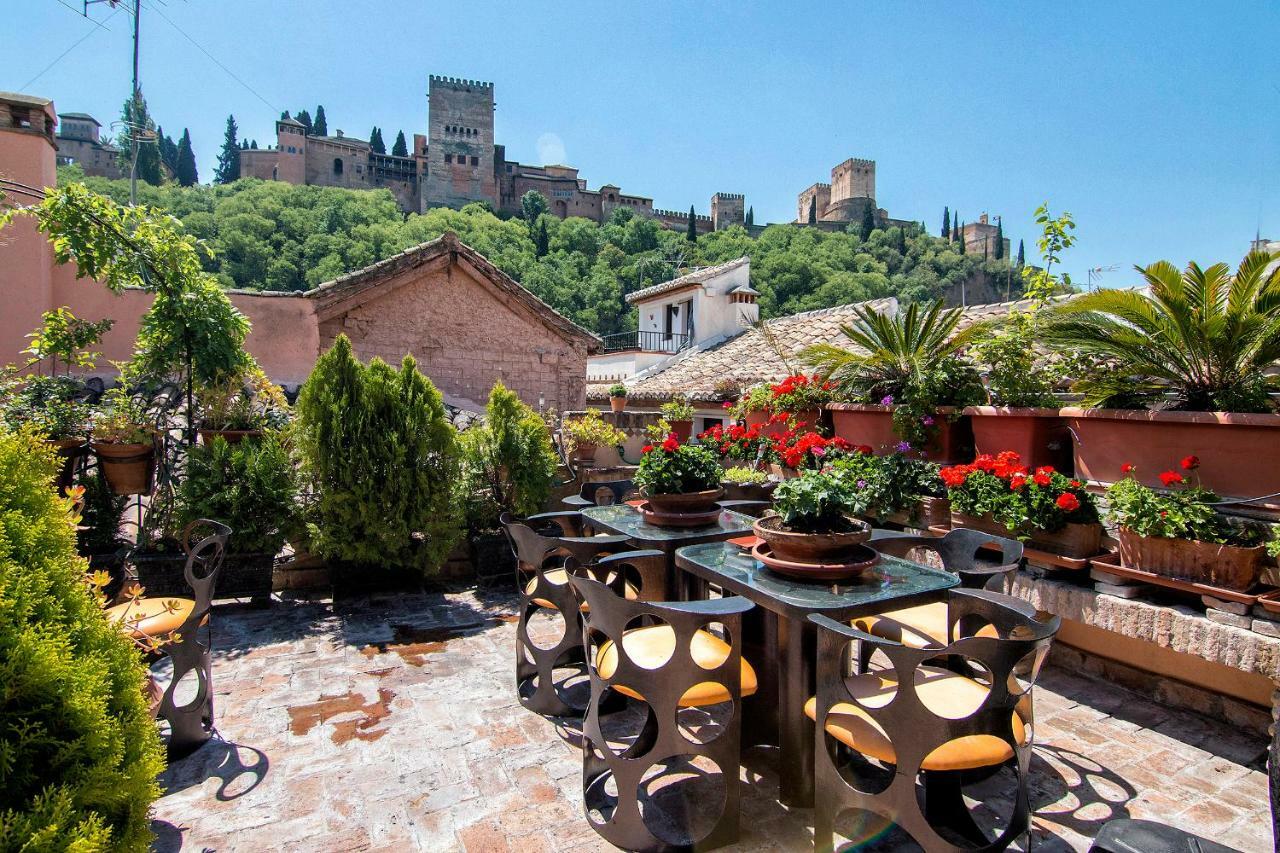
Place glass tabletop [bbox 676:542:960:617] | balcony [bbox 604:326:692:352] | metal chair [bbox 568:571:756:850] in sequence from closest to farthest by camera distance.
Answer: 1. metal chair [bbox 568:571:756:850]
2. glass tabletop [bbox 676:542:960:617]
3. balcony [bbox 604:326:692:352]

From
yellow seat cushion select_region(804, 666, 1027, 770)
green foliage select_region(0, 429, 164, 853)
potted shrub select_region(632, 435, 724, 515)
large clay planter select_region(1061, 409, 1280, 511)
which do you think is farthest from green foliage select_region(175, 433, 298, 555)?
large clay planter select_region(1061, 409, 1280, 511)

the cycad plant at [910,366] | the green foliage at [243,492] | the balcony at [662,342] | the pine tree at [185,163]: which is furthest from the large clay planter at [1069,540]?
the pine tree at [185,163]

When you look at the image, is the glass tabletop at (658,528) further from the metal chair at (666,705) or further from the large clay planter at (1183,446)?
the large clay planter at (1183,446)

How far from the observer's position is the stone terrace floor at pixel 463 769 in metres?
2.44

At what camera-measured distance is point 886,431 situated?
4957mm

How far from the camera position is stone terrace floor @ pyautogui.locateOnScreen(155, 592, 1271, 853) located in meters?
2.44

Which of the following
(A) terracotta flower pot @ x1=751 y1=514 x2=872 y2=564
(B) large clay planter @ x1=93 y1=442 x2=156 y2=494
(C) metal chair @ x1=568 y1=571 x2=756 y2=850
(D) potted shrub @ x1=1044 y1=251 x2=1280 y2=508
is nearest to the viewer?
(C) metal chair @ x1=568 y1=571 x2=756 y2=850

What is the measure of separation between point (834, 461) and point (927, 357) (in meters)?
1.08

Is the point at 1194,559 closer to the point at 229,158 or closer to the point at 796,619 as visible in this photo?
the point at 796,619

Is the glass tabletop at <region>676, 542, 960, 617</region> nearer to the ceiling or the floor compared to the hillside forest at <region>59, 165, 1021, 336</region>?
nearer to the floor

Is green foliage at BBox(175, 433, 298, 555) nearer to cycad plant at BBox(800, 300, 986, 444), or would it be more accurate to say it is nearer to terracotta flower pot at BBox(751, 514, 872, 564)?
terracotta flower pot at BBox(751, 514, 872, 564)

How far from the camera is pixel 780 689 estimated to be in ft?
8.68

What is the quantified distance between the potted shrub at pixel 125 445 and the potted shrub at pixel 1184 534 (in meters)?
6.29

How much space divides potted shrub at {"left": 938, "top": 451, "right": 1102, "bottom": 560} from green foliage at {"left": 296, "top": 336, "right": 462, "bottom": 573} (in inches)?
157
